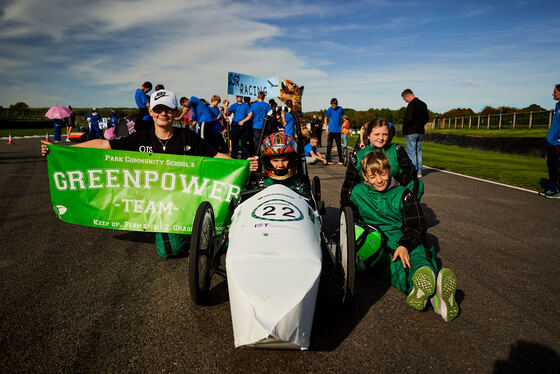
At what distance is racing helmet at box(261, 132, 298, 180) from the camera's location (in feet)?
12.3

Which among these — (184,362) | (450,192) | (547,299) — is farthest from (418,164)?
(184,362)

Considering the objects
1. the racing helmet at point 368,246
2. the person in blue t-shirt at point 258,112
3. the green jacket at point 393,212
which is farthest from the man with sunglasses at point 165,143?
the person in blue t-shirt at point 258,112

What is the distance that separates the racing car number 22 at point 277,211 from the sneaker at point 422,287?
3.70 feet

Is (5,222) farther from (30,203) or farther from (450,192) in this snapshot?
(450,192)

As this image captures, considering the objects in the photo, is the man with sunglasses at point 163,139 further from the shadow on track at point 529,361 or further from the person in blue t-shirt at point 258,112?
the person in blue t-shirt at point 258,112

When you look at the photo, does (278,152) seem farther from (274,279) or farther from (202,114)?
Result: (202,114)

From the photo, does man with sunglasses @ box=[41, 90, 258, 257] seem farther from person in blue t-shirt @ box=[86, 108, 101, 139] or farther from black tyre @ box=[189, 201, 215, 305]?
person in blue t-shirt @ box=[86, 108, 101, 139]

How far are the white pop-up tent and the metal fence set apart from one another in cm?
2780

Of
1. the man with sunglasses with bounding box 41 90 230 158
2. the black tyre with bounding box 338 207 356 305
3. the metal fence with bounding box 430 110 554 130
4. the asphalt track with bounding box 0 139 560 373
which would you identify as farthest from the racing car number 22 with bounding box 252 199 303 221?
the metal fence with bounding box 430 110 554 130

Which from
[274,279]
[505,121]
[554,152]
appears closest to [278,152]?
[274,279]

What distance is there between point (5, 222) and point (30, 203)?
1.23 m

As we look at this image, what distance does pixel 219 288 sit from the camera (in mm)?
3256

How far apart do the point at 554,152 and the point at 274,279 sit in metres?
7.77

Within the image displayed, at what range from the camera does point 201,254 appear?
9.36ft
